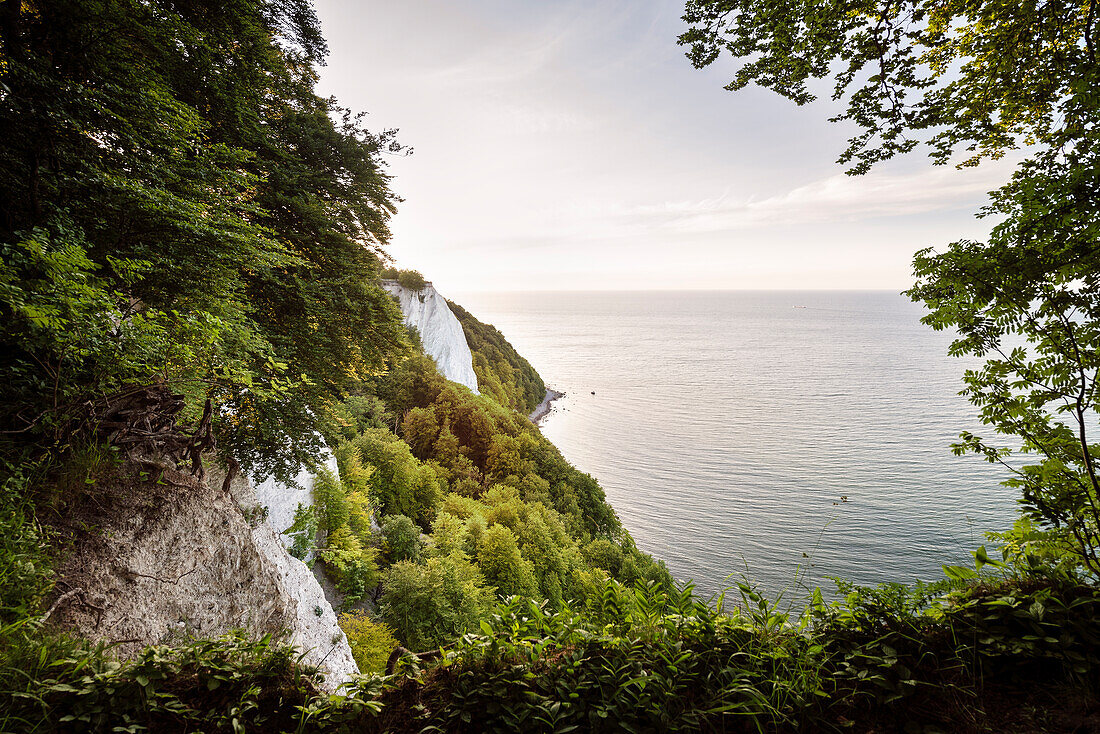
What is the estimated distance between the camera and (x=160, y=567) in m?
4.19

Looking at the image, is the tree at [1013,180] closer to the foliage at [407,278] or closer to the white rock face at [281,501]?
the white rock face at [281,501]

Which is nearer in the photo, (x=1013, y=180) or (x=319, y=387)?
(x=1013, y=180)

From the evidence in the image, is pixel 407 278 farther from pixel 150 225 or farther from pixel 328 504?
pixel 150 225

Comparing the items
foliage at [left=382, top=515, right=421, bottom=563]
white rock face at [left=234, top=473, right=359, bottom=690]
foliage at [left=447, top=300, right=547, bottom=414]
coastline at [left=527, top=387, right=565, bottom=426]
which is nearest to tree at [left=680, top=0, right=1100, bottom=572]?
white rock face at [left=234, top=473, right=359, bottom=690]

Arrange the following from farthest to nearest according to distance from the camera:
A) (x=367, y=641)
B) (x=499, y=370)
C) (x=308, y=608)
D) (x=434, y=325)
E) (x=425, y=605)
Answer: (x=499, y=370) < (x=434, y=325) < (x=425, y=605) < (x=367, y=641) < (x=308, y=608)

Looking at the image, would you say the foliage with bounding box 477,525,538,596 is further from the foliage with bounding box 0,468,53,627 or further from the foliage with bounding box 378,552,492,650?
the foliage with bounding box 0,468,53,627

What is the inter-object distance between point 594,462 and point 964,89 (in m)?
41.4

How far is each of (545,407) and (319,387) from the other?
177 feet

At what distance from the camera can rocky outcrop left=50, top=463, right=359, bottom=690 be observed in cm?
Result: 346

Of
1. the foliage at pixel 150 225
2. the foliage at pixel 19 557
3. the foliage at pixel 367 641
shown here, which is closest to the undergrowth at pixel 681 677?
the foliage at pixel 19 557

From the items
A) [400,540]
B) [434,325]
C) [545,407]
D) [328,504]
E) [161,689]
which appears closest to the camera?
[161,689]

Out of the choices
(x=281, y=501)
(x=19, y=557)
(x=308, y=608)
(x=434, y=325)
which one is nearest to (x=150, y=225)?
Answer: (x=19, y=557)

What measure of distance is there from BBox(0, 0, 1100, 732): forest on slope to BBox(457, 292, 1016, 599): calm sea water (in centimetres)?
82

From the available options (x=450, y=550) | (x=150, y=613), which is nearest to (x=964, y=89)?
(x=150, y=613)
